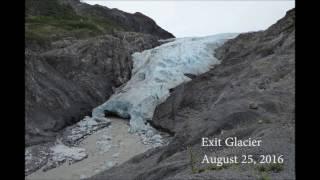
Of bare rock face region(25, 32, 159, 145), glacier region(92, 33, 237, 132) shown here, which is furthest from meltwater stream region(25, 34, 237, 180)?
bare rock face region(25, 32, 159, 145)

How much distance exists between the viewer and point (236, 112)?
17.2 metres

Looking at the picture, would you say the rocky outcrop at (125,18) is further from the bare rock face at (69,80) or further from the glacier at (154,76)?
the bare rock face at (69,80)

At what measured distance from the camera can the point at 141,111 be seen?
26.5 m

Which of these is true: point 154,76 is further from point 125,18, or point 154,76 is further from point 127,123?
point 125,18

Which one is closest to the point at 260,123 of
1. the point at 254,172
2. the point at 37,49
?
the point at 254,172

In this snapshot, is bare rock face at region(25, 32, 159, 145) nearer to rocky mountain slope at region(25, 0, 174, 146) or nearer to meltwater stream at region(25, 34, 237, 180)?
rocky mountain slope at region(25, 0, 174, 146)

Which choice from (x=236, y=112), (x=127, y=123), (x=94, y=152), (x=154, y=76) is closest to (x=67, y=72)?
(x=154, y=76)

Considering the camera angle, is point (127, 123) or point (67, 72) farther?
point (67, 72)

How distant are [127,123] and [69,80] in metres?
5.18

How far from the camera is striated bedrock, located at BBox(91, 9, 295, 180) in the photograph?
11.0 m

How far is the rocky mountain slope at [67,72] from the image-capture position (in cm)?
2434

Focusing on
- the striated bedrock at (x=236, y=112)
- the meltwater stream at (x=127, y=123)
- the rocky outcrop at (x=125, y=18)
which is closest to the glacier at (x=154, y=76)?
the meltwater stream at (x=127, y=123)

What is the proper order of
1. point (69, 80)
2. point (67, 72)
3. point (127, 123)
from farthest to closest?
point (67, 72)
point (69, 80)
point (127, 123)
